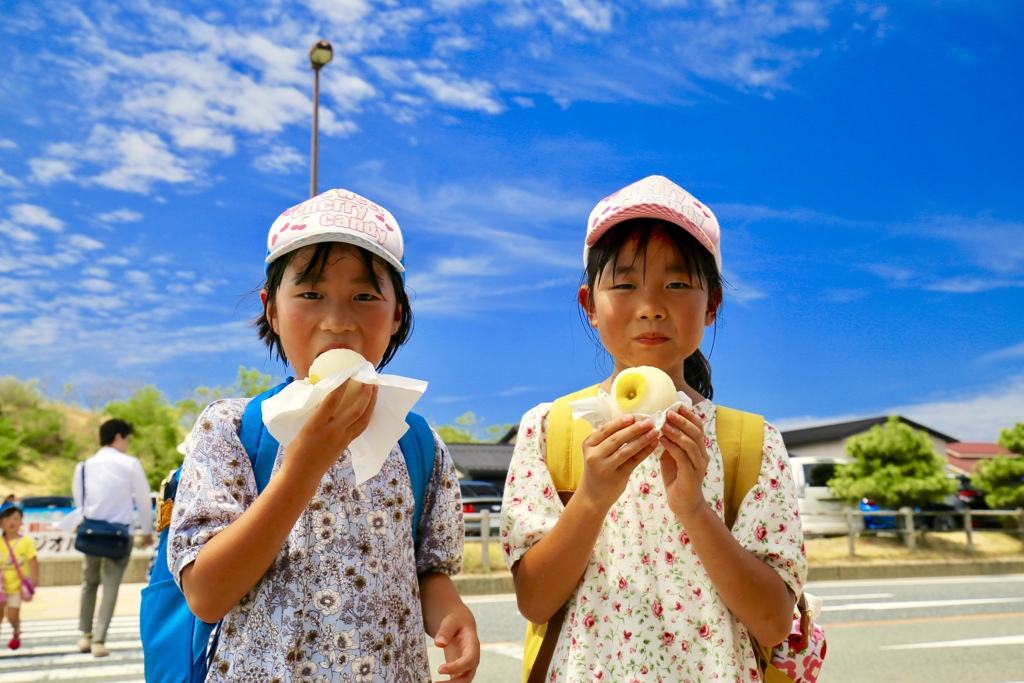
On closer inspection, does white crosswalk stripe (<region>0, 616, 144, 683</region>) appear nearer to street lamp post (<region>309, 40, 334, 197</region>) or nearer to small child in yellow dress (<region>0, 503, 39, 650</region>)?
small child in yellow dress (<region>0, 503, 39, 650</region>)

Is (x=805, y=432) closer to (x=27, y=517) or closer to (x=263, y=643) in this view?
(x=27, y=517)

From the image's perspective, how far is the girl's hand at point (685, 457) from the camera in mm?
1584

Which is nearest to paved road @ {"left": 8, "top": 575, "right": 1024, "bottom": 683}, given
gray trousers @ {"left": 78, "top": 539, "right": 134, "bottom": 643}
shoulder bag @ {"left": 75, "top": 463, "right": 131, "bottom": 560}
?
gray trousers @ {"left": 78, "top": 539, "right": 134, "bottom": 643}

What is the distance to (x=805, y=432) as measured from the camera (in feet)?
108

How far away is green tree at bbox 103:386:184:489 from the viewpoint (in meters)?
29.9

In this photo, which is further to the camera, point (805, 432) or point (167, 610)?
point (805, 432)

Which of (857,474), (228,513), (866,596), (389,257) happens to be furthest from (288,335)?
→ (857,474)

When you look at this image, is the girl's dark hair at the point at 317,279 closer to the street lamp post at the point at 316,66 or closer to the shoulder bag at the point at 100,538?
the shoulder bag at the point at 100,538

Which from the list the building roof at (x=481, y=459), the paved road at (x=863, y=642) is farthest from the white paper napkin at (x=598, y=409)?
the building roof at (x=481, y=459)

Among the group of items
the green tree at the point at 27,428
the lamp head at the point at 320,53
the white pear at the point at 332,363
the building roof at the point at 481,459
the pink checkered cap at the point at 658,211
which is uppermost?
the lamp head at the point at 320,53

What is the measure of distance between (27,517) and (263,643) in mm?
16312

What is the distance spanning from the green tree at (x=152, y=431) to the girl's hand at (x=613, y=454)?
28.9 metres

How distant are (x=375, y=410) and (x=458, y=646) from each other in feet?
1.62

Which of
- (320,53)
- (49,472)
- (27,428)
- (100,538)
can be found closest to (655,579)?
(100,538)
